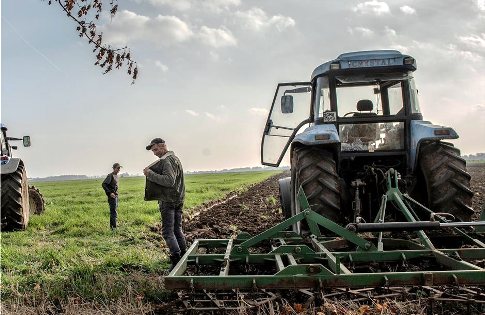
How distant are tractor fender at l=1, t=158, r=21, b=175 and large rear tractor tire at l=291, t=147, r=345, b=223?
23.0 feet

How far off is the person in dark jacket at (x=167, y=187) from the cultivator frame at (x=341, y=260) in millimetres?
845

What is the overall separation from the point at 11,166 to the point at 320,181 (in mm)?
7679

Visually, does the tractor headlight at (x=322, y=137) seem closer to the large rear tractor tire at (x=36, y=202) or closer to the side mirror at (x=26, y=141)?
the side mirror at (x=26, y=141)

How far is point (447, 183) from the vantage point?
649 centimetres

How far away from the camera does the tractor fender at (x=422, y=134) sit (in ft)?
21.5

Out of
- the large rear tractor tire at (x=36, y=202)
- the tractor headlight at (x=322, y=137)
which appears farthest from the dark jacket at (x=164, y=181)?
the large rear tractor tire at (x=36, y=202)

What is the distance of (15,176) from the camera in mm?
11031

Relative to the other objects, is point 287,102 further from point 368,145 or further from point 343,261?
point 343,261

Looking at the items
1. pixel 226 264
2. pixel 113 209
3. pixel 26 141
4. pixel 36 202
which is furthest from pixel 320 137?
pixel 36 202

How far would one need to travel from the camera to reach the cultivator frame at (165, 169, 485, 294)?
12.7 feet

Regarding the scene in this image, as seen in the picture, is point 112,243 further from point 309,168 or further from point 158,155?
point 309,168

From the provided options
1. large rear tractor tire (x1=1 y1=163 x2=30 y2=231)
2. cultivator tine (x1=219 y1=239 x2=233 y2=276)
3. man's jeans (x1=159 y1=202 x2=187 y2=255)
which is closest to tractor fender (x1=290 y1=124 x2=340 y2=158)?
cultivator tine (x1=219 y1=239 x2=233 y2=276)

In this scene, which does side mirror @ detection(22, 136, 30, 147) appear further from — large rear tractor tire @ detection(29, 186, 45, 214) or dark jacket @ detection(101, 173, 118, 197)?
dark jacket @ detection(101, 173, 118, 197)

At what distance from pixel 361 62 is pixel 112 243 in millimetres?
5283
